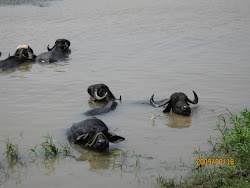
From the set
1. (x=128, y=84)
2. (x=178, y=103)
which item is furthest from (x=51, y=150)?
(x=128, y=84)

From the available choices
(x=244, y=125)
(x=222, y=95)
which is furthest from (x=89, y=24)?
(x=244, y=125)

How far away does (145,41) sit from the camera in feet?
43.4

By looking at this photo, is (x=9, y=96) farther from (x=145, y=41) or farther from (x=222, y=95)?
(x=145, y=41)

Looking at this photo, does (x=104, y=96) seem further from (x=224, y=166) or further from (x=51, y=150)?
(x=224, y=166)

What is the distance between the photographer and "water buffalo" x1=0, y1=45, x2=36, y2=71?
10.8 meters

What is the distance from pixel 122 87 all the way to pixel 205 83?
1.72 m

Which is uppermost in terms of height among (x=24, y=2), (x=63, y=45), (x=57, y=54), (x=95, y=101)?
(x=24, y=2)

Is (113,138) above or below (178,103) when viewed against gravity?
below

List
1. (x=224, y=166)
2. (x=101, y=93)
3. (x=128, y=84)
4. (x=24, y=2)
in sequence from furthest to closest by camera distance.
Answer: (x=24, y=2)
(x=128, y=84)
(x=101, y=93)
(x=224, y=166)

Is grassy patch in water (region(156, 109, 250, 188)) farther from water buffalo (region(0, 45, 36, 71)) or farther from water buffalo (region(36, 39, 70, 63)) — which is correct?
water buffalo (region(36, 39, 70, 63))

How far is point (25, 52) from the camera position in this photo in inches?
468

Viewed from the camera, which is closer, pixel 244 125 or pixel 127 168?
pixel 127 168

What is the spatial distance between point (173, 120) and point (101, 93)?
5.57 feet
